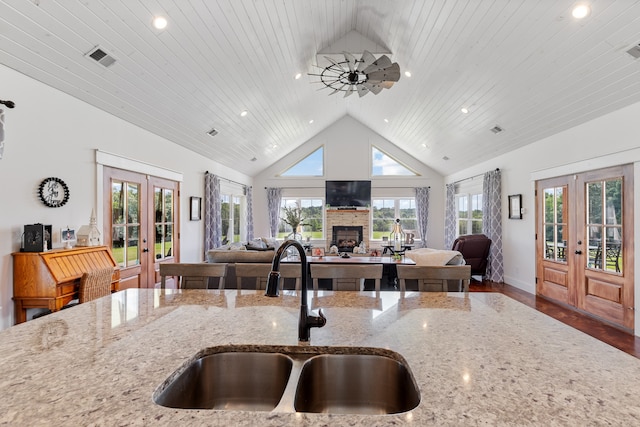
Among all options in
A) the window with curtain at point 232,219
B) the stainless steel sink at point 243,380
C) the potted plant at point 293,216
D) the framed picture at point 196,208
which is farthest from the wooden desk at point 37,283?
Result: the potted plant at point 293,216

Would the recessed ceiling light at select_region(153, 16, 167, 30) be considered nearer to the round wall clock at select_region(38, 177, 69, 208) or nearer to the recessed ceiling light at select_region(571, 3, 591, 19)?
the round wall clock at select_region(38, 177, 69, 208)

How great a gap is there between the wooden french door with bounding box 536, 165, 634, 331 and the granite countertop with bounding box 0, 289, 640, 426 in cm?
322

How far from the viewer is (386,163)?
977 centimetres

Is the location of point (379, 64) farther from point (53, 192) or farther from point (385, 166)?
point (385, 166)

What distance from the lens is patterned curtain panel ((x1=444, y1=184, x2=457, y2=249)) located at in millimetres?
8977

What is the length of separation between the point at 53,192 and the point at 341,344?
322 cm

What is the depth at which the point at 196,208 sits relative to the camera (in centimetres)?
630

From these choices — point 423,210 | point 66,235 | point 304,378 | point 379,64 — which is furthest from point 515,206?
point 66,235

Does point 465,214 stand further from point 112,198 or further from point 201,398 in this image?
point 201,398

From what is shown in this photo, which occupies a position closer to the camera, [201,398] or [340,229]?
[201,398]

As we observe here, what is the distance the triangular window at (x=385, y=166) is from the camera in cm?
975

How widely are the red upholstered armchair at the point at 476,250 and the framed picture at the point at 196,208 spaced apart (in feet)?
16.2

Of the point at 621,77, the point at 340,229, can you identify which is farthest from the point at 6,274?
the point at 340,229

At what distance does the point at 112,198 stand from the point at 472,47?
445 cm
